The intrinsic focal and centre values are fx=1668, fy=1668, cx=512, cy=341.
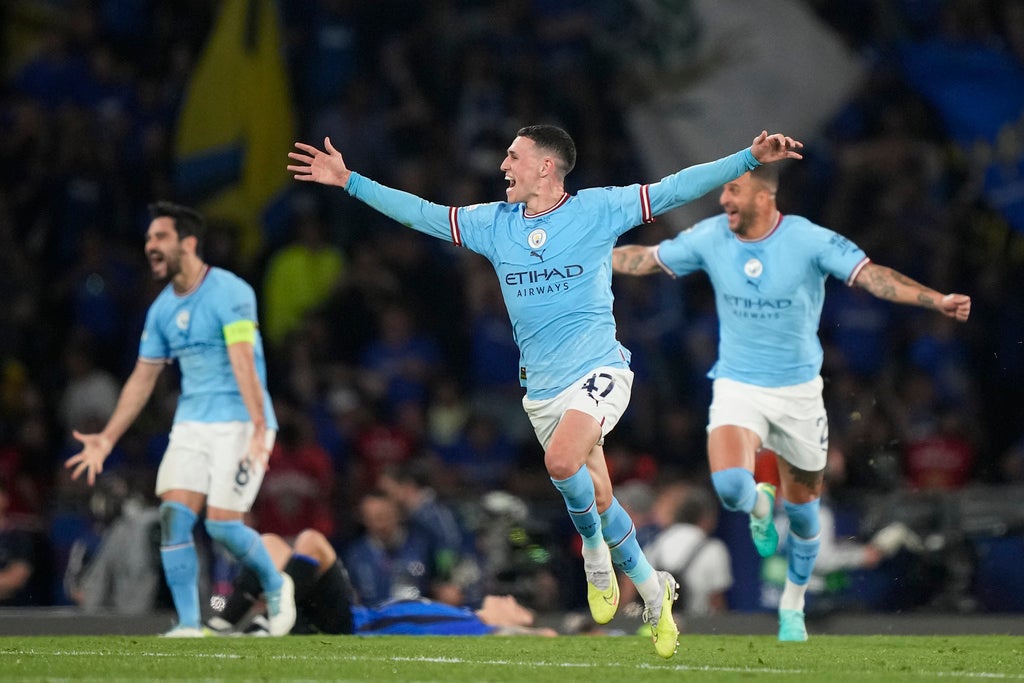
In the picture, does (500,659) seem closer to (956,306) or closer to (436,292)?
(956,306)

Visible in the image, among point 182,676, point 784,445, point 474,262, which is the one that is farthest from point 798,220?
point 474,262

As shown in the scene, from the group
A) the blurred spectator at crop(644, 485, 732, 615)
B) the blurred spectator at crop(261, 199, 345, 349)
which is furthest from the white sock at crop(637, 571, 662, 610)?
the blurred spectator at crop(261, 199, 345, 349)

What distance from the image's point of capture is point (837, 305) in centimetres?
1611

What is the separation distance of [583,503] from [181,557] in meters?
3.76

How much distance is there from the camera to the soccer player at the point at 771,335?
1066cm

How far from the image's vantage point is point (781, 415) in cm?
1070

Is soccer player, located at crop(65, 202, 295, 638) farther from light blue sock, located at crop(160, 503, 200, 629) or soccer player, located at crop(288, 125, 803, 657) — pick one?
soccer player, located at crop(288, 125, 803, 657)

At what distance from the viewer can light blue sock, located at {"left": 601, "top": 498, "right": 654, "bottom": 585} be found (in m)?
8.72

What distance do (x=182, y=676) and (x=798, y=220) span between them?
5.29m

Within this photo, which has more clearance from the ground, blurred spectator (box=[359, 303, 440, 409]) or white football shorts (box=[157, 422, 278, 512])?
blurred spectator (box=[359, 303, 440, 409])

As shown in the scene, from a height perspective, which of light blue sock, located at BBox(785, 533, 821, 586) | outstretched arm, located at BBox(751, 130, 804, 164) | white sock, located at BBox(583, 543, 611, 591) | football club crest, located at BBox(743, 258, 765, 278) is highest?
outstretched arm, located at BBox(751, 130, 804, 164)

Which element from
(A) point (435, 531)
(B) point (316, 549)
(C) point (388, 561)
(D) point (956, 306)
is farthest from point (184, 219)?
(D) point (956, 306)

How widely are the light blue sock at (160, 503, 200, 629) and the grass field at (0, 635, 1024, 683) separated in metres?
0.46

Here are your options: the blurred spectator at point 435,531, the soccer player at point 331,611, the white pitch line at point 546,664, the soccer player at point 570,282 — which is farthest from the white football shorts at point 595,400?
the blurred spectator at point 435,531
